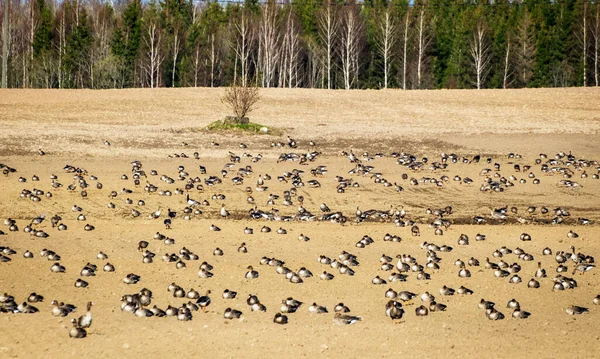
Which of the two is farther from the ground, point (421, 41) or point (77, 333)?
point (421, 41)

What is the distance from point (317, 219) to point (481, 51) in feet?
178

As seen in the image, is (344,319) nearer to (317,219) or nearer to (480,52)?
(317,219)

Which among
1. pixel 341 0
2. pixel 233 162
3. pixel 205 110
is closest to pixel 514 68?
pixel 341 0

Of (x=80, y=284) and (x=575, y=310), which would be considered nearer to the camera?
(x=575, y=310)

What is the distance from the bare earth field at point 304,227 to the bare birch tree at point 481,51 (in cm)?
2818

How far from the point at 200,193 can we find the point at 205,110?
68.9 feet

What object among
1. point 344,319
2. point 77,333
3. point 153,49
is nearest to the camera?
point 77,333

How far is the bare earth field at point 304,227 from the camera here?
14.3 meters

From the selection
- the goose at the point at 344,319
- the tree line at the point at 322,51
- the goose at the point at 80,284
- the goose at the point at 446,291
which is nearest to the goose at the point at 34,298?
the goose at the point at 80,284

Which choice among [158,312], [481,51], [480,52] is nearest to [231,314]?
[158,312]

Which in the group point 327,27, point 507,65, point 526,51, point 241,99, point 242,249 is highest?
point 327,27

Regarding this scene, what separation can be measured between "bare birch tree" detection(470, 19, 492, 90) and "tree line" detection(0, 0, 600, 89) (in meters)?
0.14

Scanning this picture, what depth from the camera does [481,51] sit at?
73.4m

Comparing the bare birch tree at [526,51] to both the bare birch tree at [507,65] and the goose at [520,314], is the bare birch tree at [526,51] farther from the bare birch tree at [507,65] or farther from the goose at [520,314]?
the goose at [520,314]
